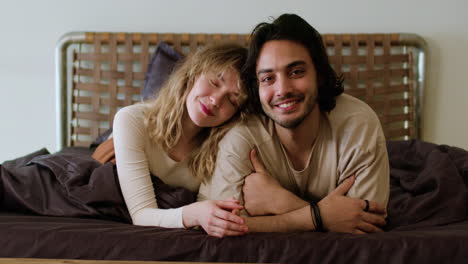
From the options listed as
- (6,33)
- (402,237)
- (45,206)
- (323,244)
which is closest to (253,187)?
(323,244)

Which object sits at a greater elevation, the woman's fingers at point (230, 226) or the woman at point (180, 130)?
the woman at point (180, 130)

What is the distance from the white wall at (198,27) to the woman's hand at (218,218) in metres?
1.14

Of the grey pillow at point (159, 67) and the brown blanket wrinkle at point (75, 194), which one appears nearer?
the brown blanket wrinkle at point (75, 194)

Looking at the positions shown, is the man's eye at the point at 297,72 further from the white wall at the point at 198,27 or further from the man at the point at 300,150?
the white wall at the point at 198,27

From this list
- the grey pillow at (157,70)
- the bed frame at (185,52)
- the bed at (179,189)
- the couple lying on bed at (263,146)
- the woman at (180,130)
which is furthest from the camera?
the bed frame at (185,52)

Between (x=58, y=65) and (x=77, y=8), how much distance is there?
0.89ft

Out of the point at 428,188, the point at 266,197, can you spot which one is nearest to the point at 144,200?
the point at 266,197

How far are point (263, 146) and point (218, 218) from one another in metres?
0.26

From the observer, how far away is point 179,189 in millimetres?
1188

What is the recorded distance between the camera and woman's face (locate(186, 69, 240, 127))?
114 centimetres

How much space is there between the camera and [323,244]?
2.95 feet

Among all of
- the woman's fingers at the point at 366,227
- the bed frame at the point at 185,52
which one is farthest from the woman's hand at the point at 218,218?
the bed frame at the point at 185,52

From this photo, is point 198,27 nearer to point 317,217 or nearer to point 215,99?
point 215,99

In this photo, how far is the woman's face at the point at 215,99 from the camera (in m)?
1.14
